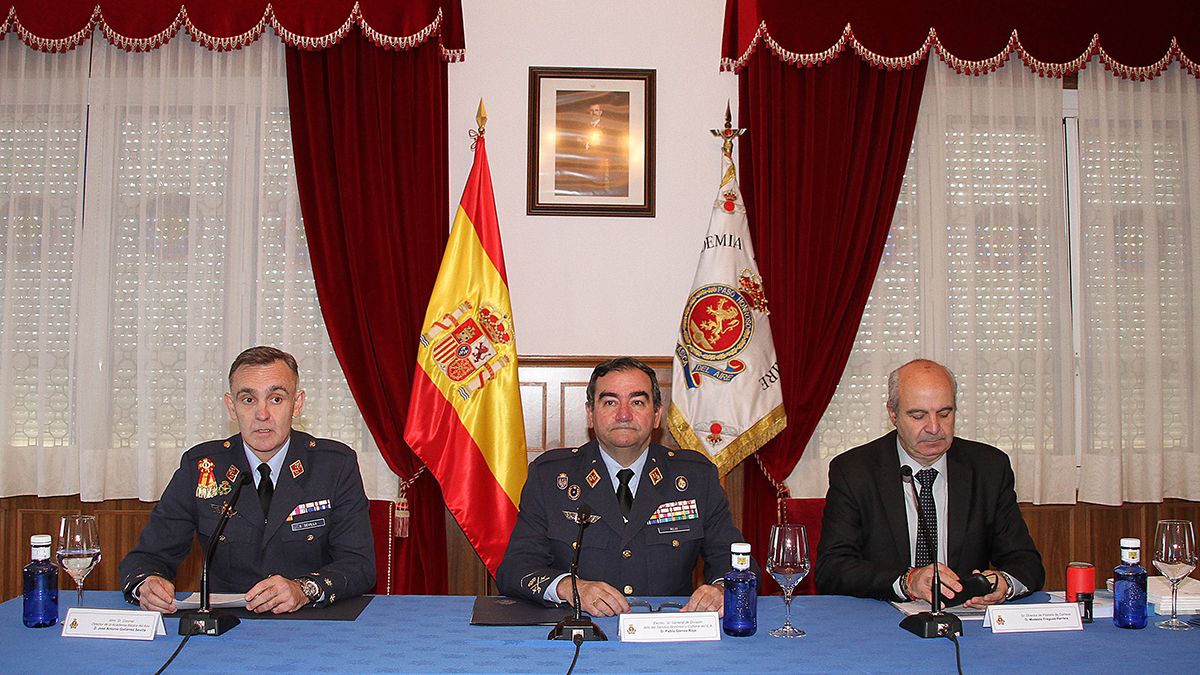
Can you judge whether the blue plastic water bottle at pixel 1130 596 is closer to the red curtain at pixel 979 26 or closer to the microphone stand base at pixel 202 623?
the microphone stand base at pixel 202 623

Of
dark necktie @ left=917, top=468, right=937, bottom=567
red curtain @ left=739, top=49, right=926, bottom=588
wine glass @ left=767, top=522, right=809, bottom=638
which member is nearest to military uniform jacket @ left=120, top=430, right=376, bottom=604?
wine glass @ left=767, top=522, right=809, bottom=638

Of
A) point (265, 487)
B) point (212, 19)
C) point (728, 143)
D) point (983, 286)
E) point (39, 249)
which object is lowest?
point (265, 487)

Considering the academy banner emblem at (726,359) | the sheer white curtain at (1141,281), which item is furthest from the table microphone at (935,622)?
the sheer white curtain at (1141,281)

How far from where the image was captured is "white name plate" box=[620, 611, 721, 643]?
2.12 m

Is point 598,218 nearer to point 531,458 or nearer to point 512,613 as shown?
point 531,458

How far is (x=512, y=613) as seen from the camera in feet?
7.75

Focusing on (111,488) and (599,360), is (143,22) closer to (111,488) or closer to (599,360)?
(111,488)

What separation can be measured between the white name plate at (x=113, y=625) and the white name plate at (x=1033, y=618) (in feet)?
5.94

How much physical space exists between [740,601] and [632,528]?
0.66 m

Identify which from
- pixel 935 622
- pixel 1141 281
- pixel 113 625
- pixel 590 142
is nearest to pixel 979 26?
pixel 1141 281

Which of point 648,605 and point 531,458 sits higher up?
point 531,458

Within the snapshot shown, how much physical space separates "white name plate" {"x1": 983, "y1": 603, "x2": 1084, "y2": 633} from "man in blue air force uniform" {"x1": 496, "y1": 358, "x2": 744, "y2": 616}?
771 millimetres

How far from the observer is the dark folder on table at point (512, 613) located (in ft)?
7.46

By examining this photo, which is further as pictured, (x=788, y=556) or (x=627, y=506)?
(x=627, y=506)
